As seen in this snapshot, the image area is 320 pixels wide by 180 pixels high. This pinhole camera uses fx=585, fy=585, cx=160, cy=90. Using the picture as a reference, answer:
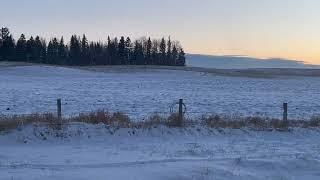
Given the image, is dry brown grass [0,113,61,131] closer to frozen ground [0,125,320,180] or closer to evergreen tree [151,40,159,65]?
frozen ground [0,125,320,180]

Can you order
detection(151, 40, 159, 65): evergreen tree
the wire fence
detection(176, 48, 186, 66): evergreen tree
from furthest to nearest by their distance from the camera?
detection(176, 48, 186, 66): evergreen tree
detection(151, 40, 159, 65): evergreen tree
the wire fence

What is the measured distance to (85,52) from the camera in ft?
465

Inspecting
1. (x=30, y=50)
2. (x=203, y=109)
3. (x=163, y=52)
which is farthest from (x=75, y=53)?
(x=203, y=109)

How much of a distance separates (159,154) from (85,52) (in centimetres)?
12933

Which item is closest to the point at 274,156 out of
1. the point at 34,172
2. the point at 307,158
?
the point at 307,158

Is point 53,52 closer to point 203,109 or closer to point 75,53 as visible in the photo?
point 75,53

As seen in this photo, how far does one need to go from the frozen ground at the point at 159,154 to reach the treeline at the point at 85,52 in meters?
105

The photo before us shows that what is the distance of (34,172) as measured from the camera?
10969 mm

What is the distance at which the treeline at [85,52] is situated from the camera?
397 feet

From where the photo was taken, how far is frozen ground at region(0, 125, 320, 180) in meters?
11.2

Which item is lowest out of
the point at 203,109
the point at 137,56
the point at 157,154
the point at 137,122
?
the point at 203,109

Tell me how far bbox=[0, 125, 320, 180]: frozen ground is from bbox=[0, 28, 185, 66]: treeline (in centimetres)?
10502

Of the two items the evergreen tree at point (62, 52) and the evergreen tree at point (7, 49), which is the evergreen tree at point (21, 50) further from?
the evergreen tree at point (62, 52)

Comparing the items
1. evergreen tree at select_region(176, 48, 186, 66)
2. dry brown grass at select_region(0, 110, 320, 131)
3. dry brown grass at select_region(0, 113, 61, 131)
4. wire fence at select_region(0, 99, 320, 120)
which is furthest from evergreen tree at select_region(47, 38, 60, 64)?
dry brown grass at select_region(0, 113, 61, 131)
